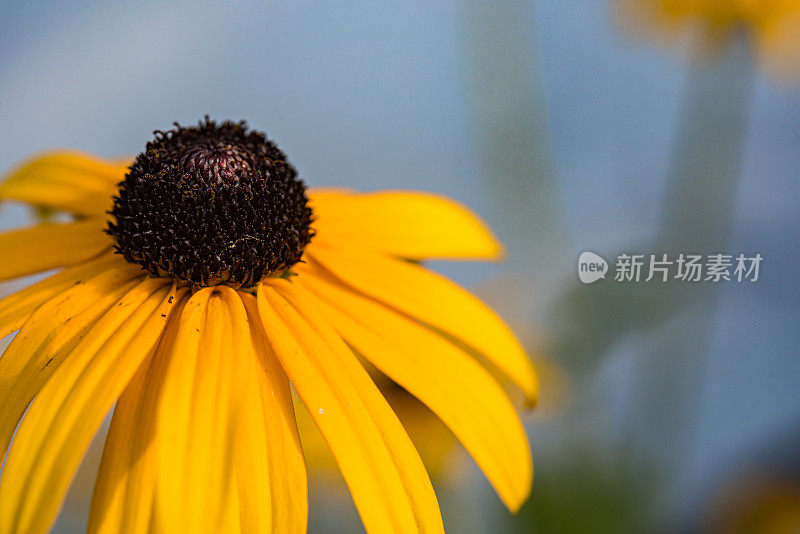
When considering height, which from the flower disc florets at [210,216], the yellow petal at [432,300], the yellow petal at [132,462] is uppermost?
the flower disc florets at [210,216]

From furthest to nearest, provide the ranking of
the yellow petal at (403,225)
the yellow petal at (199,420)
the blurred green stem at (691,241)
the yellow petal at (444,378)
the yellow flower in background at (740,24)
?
the yellow flower in background at (740,24), the blurred green stem at (691,241), the yellow petal at (403,225), the yellow petal at (444,378), the yellow petal at (199,420)

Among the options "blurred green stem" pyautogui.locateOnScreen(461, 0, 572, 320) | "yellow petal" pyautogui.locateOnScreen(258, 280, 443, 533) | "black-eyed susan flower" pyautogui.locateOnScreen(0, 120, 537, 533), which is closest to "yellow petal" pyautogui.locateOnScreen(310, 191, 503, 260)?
"black-eyed susan flower" pyautogui.locateOnScreen(0, 120, 537, 533)

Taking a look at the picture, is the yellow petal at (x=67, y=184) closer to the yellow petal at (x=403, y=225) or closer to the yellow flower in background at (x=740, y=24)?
the yellow petal at (x=403, y=225)

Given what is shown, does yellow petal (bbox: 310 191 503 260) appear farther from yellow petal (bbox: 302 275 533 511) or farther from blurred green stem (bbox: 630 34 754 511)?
blurred green stem (bbox: 630 34 754 511)

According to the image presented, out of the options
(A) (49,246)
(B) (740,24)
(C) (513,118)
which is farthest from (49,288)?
(B) (740,24)

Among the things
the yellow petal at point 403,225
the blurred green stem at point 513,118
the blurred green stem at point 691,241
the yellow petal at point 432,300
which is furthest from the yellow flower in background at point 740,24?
the yellow petal at point 432,300

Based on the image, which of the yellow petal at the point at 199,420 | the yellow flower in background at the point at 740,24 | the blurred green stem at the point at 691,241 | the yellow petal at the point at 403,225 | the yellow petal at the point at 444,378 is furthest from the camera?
the yellow flower in background at the point at 740,24

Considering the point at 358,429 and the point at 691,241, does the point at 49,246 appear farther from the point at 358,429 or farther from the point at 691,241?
the point at 691,241
